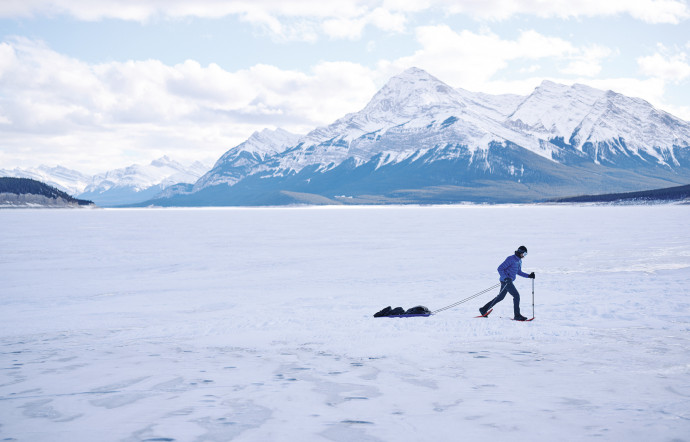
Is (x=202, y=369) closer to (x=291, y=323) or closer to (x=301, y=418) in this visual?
(x=301, y=418)

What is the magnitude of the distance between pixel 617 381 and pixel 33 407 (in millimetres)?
12016

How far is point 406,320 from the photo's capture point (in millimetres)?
18328

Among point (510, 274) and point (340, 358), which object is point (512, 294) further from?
point (340, 358)

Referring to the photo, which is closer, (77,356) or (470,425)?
(470,425)

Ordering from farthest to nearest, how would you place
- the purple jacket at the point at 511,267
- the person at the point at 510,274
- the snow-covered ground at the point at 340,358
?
the purple jacket at the point at 511,267 < the person at the point at 510,274 < the snow-covered ground at the point at 340,358

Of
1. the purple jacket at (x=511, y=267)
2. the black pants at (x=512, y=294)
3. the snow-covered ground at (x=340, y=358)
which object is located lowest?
the snow-covered ground at (x=340, y=358)

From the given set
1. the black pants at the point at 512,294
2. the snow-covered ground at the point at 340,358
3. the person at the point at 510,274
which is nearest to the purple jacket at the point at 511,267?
the person at the point at 510,274

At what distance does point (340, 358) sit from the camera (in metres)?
13.8

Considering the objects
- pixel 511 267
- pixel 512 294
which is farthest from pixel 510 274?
pixel 512 294

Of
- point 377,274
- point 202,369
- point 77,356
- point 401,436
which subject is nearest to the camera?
point 401,436

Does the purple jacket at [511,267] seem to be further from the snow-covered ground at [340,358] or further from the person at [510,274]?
the snow-covered ground at [340,358]

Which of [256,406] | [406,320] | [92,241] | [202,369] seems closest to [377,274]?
[406,320]

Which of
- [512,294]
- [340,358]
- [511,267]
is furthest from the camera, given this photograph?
[511,267]

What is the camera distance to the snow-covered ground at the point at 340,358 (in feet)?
31.0
